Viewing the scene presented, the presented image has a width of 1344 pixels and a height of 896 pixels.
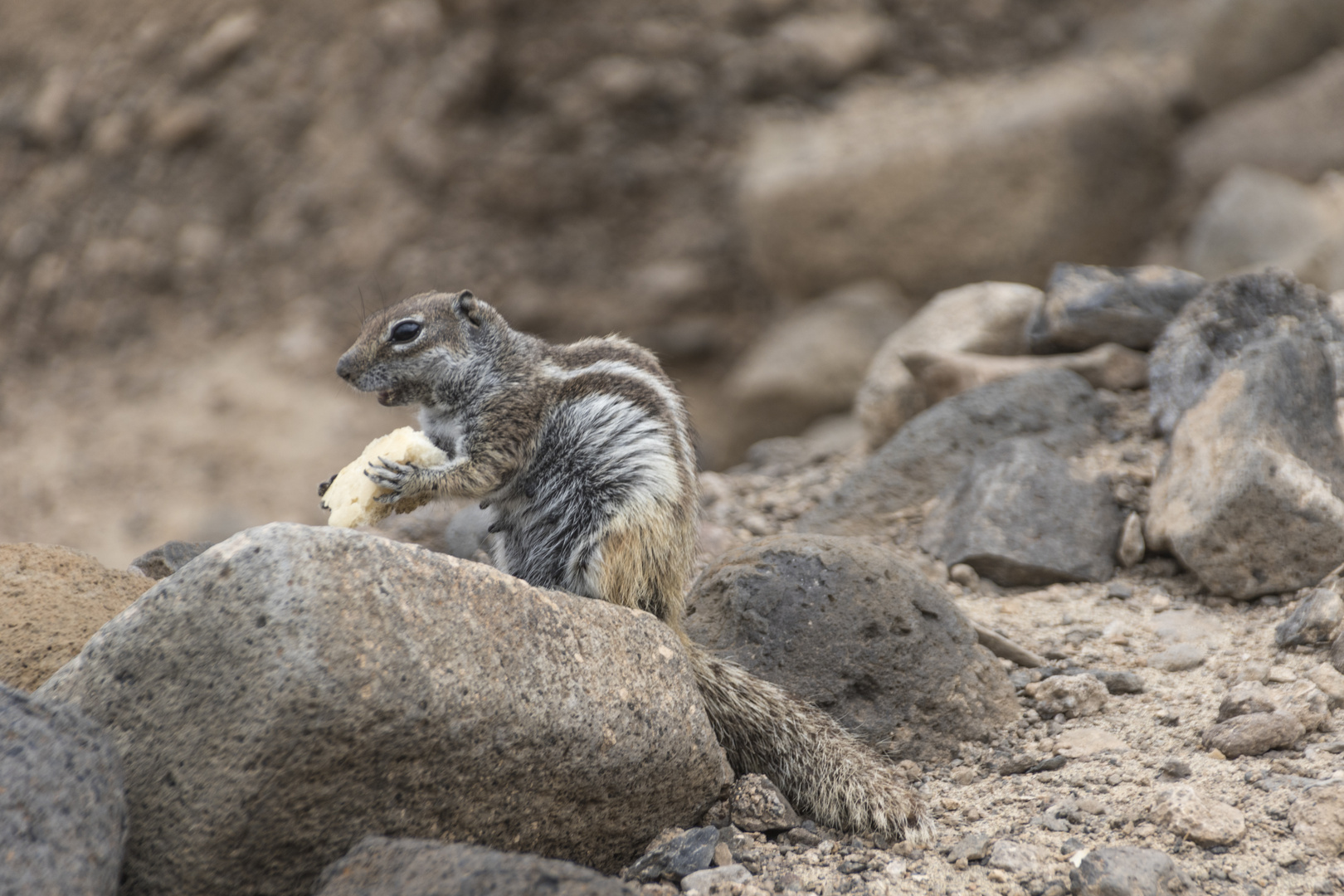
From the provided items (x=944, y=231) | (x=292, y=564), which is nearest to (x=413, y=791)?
(x=292, y=564)

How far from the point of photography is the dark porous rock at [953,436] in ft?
18.5

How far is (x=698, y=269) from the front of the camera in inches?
463

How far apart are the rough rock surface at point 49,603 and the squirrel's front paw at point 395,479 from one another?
2.95 ft

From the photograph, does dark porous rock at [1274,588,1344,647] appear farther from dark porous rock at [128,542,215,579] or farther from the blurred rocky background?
the blurred rocky background

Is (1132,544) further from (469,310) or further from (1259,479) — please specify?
(469,310)

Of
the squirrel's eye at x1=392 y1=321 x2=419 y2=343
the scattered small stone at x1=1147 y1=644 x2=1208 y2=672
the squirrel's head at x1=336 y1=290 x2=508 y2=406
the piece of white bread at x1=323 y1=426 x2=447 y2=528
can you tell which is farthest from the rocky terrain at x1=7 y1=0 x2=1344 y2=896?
the squirrel's eye at x1=392 y1=321 x2=419 y2=343

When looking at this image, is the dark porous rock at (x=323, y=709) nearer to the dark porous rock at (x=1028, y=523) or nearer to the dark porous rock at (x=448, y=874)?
the dark porous rock at (x=448, y=874)

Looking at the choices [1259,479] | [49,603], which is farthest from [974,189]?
[49,603]

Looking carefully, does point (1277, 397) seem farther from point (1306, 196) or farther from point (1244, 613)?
point (1306, 196)

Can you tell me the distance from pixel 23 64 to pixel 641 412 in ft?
37.8

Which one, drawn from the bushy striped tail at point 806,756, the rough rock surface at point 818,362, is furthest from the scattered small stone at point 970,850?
the rough rock surface at point 818,362

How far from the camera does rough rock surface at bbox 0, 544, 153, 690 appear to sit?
3.23m

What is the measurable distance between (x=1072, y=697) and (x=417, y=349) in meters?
2.72

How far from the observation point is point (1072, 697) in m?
3.95
